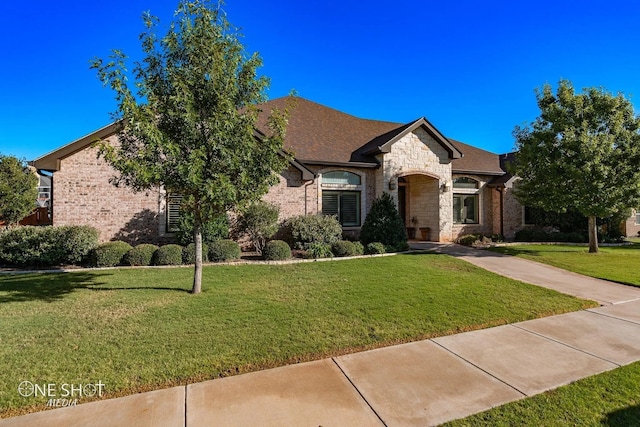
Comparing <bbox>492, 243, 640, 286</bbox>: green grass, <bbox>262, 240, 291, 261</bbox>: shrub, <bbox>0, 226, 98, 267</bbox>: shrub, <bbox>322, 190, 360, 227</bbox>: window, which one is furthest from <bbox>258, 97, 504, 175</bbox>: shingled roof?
<bbox>0, 226, 98, 267</bbox>: shrub

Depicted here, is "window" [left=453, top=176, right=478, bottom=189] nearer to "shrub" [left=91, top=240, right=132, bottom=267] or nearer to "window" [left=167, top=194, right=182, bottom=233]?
"window" [left=167, top=194, right=182, bottom=233]

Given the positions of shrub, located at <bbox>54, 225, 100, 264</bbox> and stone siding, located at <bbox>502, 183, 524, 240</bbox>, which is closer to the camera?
shrub, located at <bbox>54, 225, 100, 264</bbox>

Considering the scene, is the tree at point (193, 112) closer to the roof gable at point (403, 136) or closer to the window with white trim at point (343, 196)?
the window with white trim at point (343, 196)

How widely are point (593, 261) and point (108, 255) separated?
15.9 metres

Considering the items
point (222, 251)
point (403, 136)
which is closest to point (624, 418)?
point (222, 251)

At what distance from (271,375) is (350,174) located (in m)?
12.8

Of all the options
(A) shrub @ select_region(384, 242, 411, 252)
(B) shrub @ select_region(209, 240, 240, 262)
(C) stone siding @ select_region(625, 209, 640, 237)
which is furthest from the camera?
(C) stone siding @ select_region(625, 209, 640, 237)

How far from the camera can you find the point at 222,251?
1086 centimetres

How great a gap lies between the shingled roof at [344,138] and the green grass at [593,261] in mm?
5841

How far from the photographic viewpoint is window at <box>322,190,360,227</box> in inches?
610

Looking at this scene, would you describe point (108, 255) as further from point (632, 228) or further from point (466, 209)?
point (632, 228)

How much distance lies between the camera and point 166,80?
6355mm

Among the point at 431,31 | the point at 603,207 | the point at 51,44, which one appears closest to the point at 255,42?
the point at 51,44

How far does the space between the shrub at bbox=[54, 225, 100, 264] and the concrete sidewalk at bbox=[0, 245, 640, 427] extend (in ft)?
27.0
